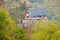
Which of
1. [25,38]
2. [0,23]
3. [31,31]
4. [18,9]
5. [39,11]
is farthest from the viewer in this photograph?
[39,11]

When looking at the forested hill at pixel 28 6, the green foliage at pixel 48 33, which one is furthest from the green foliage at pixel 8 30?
the forested hill at pixel 28 6

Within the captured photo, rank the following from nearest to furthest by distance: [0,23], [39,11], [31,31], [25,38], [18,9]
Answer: [0,23]
[25,38]
[31,31]
[18,9]
[39,11]

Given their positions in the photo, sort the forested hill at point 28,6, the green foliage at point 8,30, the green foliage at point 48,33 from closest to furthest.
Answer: the green foliage at point 8,30 → the green foliage at point 48,33 → the forested hill at point 28,6

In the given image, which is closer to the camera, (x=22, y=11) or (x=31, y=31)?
(x=31, y=31)

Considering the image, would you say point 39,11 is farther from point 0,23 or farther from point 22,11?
point 0,23

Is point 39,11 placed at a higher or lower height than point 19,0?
lower

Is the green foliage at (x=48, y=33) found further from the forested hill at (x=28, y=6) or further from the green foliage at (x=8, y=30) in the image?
the forested hill at (x=28, y=6)

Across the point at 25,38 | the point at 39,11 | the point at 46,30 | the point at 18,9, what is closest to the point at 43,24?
the point at 46,30

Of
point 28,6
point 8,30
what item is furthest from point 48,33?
point 28,6
